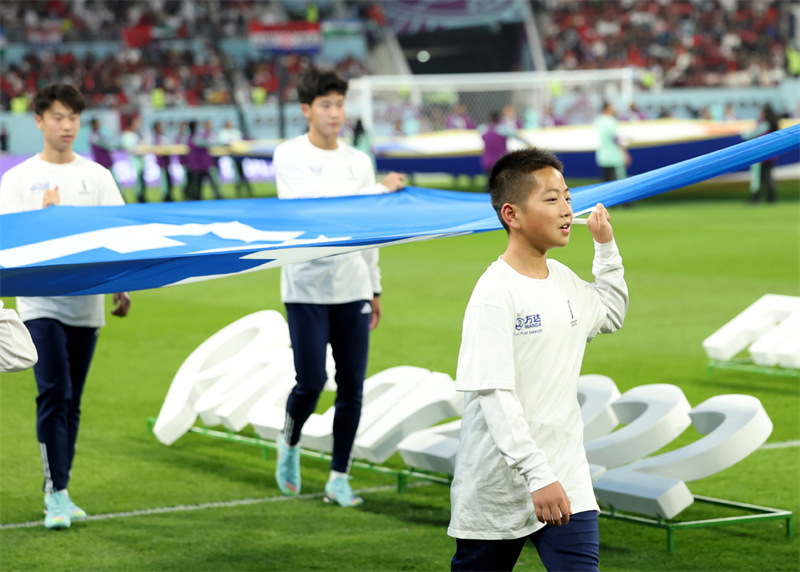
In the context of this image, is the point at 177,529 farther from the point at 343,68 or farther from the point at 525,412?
the point at 343,68

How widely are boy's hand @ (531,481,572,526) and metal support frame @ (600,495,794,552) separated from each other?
1.92 m

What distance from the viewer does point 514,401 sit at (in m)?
2.68

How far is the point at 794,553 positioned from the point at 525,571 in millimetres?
1079

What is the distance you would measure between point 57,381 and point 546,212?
2606 millimetres

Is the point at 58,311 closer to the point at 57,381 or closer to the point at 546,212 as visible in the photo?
the point at 57,381

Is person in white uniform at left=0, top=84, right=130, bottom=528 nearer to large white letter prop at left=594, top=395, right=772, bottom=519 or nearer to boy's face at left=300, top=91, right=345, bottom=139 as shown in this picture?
boy's face at left=300, top=91, right=345, bottom=139

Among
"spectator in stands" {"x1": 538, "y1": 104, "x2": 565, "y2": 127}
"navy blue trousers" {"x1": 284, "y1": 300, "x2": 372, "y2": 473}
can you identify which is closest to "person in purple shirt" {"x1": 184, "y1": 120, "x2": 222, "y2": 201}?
"spectator in stands" {"x1": 538, "y1": 104, "x2": 565, "y2": 127}

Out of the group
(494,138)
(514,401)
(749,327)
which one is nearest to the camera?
(514,401)

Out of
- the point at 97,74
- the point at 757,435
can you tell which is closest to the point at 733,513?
the point at 757,435

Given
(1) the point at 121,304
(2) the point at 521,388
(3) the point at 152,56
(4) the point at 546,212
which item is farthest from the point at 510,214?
(3) the point at 152,56

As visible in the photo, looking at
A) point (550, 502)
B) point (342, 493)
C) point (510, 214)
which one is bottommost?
point (342, 493)

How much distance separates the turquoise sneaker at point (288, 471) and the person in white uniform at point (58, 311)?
91cm

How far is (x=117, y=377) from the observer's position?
26.0ft

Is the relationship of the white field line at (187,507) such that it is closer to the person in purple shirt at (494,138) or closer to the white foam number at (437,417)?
the white foam number at (437,417)
